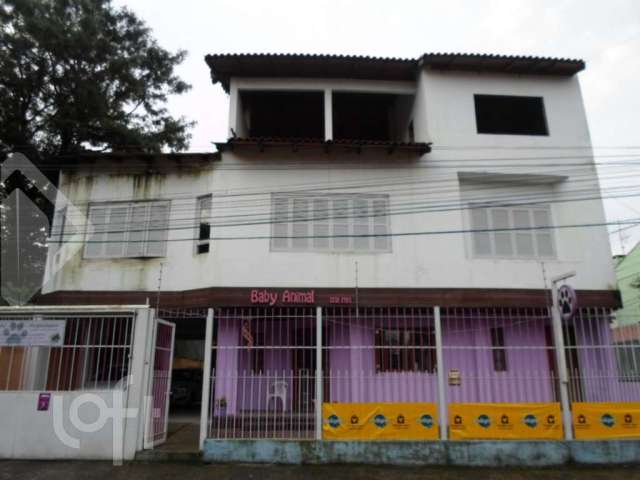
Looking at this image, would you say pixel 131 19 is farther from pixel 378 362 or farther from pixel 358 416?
pixel 358 416

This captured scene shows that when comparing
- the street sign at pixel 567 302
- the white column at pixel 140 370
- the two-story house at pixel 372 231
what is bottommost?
the white column at pixel 140 370

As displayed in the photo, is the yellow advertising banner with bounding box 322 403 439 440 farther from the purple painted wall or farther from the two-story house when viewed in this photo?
the two-story house

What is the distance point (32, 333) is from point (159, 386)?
2481mm

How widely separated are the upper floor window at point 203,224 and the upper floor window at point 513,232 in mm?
6658

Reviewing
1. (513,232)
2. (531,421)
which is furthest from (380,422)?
(513,232)

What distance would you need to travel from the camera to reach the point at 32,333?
8.20m

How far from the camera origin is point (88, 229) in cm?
1149

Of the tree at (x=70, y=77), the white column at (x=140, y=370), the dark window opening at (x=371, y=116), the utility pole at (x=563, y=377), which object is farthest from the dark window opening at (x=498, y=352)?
the tree at (x=70, y=77)

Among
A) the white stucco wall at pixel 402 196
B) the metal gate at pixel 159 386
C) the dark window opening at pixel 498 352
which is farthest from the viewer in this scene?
the dark window opening at pixel 498 352

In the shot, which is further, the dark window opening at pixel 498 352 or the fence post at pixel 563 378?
the dark window opening at pixel 498 352

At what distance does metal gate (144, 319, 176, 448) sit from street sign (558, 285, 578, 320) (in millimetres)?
7477

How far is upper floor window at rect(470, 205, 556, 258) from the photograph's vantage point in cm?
1128

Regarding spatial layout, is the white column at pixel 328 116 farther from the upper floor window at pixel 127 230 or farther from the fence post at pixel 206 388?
the fence post at pixel 206 388

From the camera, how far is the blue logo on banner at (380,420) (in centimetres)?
769
